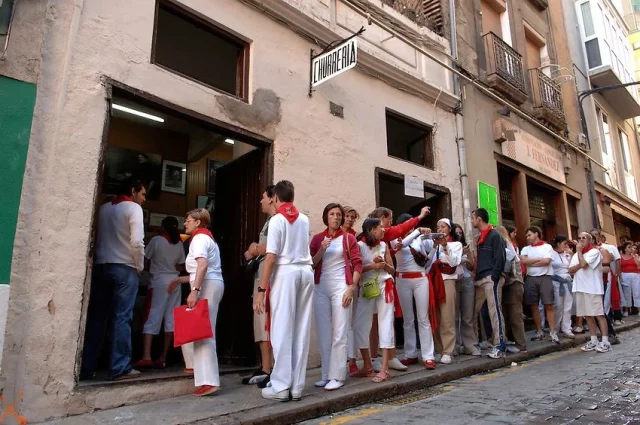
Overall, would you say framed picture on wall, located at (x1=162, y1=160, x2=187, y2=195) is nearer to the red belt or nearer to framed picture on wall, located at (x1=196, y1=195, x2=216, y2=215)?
framed picture on wall, located at (x1=196, y1=195, x2=216, y2=215)

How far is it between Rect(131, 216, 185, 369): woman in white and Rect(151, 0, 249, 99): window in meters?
1.98

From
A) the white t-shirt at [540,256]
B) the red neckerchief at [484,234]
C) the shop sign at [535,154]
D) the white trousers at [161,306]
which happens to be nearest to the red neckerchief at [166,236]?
the white trousers at [161,306]

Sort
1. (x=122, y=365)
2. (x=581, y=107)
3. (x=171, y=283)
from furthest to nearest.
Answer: (x=581, y=107) → (x=171, y=283) → (x=122, y=365)

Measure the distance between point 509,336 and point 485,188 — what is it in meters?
3.21

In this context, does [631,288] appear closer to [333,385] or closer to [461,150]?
[461,150]

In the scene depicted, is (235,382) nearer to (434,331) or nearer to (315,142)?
(434,331)

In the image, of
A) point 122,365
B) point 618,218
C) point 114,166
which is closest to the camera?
point 122,365

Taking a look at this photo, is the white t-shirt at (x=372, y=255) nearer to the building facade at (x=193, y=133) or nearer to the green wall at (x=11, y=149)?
the building facade at (x=193, y=133)

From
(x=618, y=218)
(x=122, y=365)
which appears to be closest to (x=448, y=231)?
(x=122, y=365)

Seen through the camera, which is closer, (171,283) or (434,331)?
(171,283)

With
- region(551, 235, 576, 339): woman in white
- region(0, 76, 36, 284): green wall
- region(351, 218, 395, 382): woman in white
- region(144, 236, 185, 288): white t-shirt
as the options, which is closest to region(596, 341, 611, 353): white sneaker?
region(551, 235, 576, 339): woman in white

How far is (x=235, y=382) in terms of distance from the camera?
16.4ft

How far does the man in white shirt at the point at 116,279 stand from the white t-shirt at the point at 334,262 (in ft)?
5.96

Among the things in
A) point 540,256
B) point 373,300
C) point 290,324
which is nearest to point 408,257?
point 373,300
